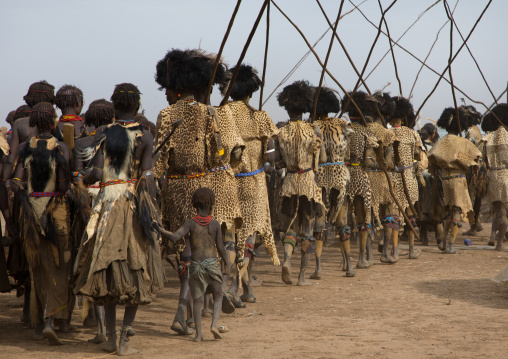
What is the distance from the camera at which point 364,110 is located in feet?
32.3

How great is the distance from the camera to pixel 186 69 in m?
6.33

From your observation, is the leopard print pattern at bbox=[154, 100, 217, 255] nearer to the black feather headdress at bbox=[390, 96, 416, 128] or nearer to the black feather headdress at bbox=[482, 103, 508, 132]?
the black feather headdress at bbox=[390, 96, 416, 128]

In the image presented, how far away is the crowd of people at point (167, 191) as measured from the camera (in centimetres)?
517

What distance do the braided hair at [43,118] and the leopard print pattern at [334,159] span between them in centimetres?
402

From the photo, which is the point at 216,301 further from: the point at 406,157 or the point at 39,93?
the point at 406,157

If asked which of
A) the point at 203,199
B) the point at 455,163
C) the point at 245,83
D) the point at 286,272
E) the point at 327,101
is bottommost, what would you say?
the point at 286,272

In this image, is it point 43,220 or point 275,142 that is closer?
point 43,220

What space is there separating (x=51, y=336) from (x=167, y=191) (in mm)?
1702

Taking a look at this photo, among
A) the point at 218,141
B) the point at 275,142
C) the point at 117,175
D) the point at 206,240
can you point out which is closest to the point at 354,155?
the point at 275,142

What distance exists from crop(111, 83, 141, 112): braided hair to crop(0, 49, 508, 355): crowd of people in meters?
0.01

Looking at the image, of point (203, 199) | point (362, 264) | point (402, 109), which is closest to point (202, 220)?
point (203, 199)

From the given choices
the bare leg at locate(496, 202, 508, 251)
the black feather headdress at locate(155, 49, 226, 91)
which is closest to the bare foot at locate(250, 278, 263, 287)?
the black feather headdress at locate(155, 49, 226, 91)

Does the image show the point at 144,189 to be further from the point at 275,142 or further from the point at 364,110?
the point at 364,110

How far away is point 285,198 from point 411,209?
3055 millimetres
